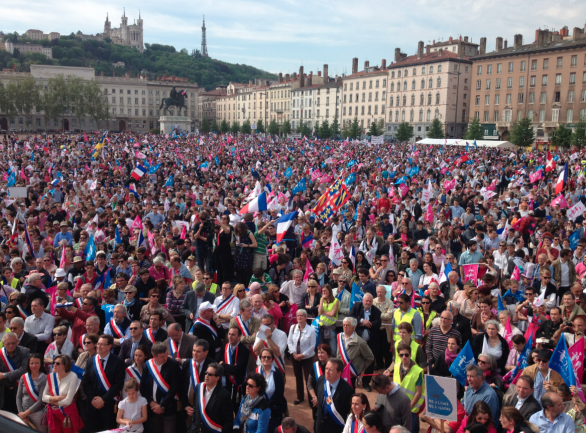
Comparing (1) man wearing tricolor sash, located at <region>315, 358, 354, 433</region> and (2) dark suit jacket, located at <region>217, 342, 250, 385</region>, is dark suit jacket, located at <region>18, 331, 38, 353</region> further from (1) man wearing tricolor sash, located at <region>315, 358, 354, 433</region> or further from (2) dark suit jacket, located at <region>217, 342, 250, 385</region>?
(1) man wearing tricolor sash, located at <region>315, 358, 354, 433</region>

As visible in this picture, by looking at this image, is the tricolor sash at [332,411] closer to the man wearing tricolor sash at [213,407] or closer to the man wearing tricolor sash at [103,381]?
the man wearing tricolor sash at [213,407]

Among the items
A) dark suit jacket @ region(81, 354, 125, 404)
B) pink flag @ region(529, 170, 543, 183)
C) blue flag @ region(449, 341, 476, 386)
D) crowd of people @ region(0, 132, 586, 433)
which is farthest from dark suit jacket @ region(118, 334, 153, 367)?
pink flag @ region(529, 170, 543, 183)

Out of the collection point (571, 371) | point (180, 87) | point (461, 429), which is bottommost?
point (461, 429)

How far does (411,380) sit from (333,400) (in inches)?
34.0

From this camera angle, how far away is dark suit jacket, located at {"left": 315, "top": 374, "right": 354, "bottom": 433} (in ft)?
16.3

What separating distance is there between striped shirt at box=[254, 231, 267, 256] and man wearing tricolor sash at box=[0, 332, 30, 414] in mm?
4816

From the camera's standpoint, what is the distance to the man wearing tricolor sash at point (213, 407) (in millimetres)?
4906

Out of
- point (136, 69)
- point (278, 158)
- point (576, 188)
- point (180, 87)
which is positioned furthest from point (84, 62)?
point (576, 188)

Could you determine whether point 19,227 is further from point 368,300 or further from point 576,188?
point 576,188

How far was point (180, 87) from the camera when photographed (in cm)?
13125

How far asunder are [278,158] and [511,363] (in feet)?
93.7

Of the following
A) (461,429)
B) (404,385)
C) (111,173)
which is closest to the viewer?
(461,429)

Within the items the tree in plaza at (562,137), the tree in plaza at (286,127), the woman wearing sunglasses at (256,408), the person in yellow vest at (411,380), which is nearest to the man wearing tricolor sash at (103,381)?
the woman wearing sunglasses at (256,408)

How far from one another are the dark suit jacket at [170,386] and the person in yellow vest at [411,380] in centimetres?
229
